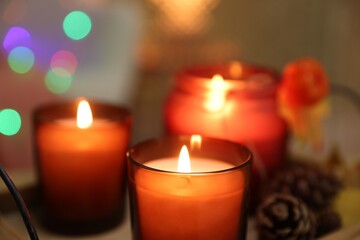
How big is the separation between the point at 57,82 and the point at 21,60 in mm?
94

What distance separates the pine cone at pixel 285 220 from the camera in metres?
0.55

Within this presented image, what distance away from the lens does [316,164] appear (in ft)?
2.52

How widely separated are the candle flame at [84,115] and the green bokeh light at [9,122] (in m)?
0.53

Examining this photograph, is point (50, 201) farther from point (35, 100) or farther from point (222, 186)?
point (35, 100)

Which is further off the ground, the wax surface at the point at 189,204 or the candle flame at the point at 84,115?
the candle flame at the point at 84,115

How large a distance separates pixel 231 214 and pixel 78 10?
1.08 m

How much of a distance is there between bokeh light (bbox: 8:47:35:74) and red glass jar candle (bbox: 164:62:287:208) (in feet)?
2.16

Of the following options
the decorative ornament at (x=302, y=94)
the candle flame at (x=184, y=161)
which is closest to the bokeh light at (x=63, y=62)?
the decorative ornament at (x=302, y=94)

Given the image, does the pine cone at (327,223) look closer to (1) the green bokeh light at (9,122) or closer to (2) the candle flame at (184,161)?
(2) the candle flame at (184,161)

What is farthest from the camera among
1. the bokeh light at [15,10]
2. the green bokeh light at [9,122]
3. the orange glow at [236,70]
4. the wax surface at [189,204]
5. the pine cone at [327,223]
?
the bokeh light at [15,10]

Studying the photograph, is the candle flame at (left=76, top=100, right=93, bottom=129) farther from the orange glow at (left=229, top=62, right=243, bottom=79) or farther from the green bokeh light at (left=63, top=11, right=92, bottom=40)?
the green bokeh light at (left=63, top=11, right=92, bottom=40)

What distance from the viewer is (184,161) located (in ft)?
1.71

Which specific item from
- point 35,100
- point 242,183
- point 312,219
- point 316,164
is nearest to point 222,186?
point 242,183

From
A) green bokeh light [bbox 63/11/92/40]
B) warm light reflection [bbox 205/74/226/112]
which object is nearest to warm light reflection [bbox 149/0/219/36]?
green bokeh light [bbox 63/11/92/40]
